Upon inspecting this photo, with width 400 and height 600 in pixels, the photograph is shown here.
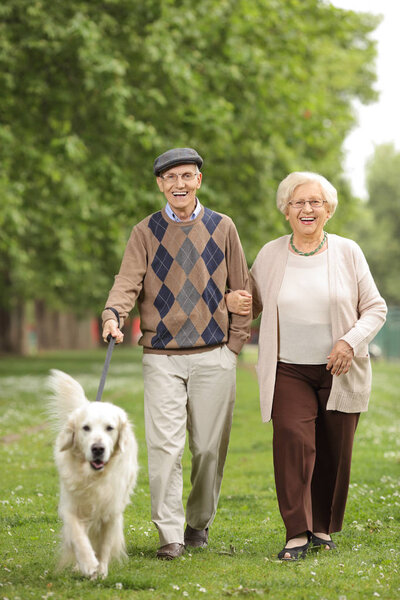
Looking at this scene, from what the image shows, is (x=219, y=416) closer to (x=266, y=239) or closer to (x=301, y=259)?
(x=301, y=259)

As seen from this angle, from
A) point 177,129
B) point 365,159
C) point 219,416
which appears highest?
point 365,159

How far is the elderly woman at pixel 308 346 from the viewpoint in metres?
5.86

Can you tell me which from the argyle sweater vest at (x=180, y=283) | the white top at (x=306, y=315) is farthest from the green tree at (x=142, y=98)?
the white top at (x=306, y=315)

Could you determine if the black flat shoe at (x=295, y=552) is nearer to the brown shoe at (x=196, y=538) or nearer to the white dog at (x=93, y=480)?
the brown shoe at (x=196, y=538)

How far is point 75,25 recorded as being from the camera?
14.3m

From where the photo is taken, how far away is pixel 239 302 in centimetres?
589

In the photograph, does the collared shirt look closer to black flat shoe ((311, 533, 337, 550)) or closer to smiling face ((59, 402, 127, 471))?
smiling face ((59, 402, 127, 471))

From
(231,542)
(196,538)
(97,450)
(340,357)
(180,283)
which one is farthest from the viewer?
(231,542)

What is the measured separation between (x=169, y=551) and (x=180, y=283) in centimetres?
164

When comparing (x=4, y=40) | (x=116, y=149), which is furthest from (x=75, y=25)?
(x=116, y=149)

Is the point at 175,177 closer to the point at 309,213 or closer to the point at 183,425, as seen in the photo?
the point at 309,213

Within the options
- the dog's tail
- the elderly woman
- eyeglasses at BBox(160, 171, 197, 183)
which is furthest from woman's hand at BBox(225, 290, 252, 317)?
the dog's tail

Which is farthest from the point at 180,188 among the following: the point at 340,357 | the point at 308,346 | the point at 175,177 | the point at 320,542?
the point at 320,542

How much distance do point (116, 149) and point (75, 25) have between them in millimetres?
2672
